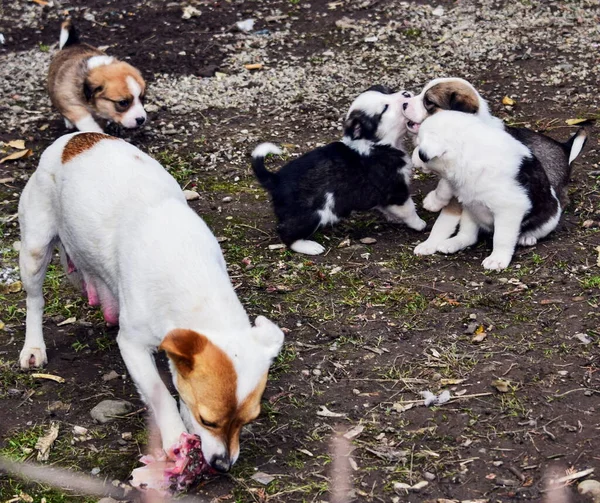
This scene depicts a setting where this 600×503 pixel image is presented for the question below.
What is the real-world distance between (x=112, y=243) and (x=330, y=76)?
209 inches

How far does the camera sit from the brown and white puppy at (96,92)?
327 inches

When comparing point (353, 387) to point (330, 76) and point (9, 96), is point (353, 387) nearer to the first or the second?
point (330, 76)

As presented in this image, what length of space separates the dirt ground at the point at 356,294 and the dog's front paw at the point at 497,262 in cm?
7

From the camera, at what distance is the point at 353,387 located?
4.75 meters

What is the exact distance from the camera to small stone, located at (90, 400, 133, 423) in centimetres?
459

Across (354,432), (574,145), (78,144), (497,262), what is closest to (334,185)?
(497,262)

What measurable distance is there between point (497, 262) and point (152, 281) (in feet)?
8.98

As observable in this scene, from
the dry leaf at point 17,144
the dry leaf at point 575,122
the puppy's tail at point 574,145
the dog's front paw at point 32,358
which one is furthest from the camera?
the dry leaf at point 17,144

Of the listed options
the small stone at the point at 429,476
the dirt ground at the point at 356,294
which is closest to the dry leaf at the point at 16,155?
the dirt ground at the point at 356,294

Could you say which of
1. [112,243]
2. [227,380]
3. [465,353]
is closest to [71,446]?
[112,243]

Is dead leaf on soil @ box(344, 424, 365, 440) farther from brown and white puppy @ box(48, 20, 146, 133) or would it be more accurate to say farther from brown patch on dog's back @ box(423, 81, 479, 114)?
brown and white puppy @ box(48, 20, 146, 133)

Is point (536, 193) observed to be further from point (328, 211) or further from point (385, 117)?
point (328, 211)

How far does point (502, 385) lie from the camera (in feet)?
15.0

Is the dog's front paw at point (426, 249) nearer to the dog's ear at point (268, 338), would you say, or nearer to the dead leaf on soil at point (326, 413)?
the dead leaf on soil at point (326, 413)
